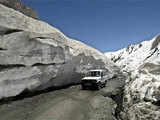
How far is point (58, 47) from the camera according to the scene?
57.2ft

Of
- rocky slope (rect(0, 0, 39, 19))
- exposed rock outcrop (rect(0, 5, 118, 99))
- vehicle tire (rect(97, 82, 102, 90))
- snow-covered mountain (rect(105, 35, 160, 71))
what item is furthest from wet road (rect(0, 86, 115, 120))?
snow-covered mountain (rect(105, 35, 160, 71))

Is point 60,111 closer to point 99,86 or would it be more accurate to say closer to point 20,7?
point 99,86

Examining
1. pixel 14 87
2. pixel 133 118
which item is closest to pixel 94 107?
pixel 133 118

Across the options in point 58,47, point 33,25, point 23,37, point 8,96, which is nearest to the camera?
point 8,96

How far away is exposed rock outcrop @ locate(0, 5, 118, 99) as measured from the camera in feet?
39.6

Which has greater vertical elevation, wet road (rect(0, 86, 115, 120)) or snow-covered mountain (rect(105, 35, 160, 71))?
snow-covered mountain (rect(105, 35, 160, 71))

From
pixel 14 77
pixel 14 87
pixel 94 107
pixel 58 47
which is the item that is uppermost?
pixel 58 47

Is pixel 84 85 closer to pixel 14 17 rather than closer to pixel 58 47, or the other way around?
pixel 58 47

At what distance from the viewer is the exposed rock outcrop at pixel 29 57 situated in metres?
12.1

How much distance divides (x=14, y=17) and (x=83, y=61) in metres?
12.3

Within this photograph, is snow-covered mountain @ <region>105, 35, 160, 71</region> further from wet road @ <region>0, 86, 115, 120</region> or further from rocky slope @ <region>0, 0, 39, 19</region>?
wet road @ <region>0, 86, 115, 120</region>

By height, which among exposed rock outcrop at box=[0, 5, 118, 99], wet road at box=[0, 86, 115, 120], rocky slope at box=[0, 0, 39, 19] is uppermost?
rocky slope at box=[0, 0, 39, 19]

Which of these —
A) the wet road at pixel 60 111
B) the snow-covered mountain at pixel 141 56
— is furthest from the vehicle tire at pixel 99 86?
the snow-covered mountain at pixel 141 56

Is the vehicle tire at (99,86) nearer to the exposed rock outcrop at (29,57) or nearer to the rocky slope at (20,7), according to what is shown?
the exposed rock outcrop at (29,57)
